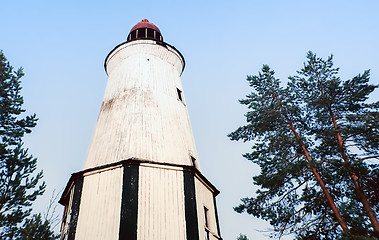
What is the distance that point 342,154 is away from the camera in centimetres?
1163

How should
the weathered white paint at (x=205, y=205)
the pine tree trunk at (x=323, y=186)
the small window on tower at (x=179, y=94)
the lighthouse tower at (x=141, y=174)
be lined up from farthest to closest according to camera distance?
the small window on tower at (x=179, y=94) < the weathered white paint at (x=205, y=205) < the pine tree trunk at (x=323, y=186) < the lighthouse tower at (x=141, y=174)

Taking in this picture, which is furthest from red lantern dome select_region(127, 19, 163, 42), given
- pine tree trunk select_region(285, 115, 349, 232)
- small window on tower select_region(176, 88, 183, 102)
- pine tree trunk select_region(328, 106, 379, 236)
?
pine tree trunk select_region(328, 106, 379, 236)

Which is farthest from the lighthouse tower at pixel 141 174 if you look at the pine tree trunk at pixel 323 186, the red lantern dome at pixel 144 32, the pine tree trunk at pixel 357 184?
the pine tree trunk at pixel 357 184

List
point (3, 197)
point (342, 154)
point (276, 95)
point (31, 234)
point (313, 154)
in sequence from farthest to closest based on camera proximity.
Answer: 1. point (276, 95)
2. point (313, 154)
3. point (342, 154)
4. point (3, 197)
5. point (31, 234)

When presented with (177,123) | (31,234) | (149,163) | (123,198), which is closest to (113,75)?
(177,123)

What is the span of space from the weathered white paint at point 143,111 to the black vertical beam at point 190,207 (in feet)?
3.02

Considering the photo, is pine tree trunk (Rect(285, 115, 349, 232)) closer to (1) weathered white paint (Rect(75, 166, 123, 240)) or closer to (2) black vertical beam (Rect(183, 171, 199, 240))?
(2) black vertical beam (Rect(183, 171, 199, 240))

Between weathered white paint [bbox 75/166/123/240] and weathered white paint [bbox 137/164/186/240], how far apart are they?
764 millimetres

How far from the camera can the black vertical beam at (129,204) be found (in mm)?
9180

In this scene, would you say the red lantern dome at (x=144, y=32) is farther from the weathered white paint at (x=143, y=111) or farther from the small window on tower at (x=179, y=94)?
the small window on tower at (x=179, y=94)

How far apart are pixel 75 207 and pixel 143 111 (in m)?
4.55

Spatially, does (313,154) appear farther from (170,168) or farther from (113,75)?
(113,75)

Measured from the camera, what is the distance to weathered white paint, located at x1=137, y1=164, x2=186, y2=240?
950 centimetres

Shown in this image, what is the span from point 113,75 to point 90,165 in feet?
18.7
